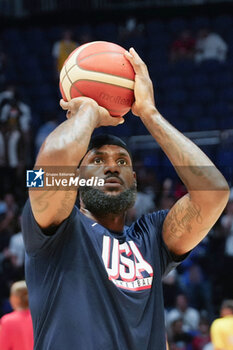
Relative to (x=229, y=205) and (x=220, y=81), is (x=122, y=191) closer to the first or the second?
(x=229, y=205)

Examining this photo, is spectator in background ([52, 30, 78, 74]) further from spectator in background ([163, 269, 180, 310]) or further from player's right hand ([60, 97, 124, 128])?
player's right hand ([60, 97, 124, 128])

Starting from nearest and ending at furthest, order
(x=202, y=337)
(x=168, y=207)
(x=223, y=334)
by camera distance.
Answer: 1. (x=223, y=334)
2. (x=202, y=337)
3. (x=168, y=207)

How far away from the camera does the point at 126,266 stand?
2582 mm

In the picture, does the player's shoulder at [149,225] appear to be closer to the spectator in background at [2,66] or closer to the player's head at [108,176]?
Result: the player's head at [108,176]

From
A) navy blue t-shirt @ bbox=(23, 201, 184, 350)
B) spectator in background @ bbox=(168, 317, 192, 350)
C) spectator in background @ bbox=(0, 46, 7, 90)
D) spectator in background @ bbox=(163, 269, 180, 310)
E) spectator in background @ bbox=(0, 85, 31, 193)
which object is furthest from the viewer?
spectator in background @ bbox=(0, 46, 7, 90)

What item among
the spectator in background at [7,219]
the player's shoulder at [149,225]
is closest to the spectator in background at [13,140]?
the spectator in background at [7,219]

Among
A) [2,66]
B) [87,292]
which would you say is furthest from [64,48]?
[87,292]

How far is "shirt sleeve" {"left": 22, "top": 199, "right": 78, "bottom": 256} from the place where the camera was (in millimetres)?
2373

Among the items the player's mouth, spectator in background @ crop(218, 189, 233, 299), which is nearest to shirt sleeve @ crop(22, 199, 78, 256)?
the player's mouth

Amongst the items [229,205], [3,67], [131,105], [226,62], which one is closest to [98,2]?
[3,67]

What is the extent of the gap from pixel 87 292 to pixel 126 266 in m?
0.25

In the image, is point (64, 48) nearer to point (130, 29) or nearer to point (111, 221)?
point (130, 29)

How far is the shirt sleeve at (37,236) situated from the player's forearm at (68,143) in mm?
222

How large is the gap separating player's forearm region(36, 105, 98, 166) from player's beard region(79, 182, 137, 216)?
31 cm
